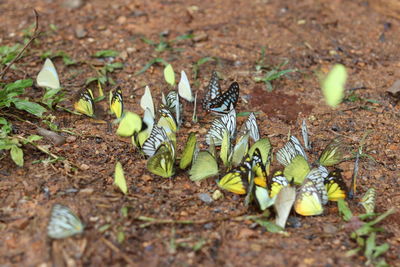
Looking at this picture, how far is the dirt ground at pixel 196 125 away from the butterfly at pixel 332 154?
0.12 meters

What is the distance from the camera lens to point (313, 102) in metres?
4.38

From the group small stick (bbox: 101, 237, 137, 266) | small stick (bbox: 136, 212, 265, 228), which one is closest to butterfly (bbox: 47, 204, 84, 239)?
small stick (bbox: 101, 237, 137, 266)

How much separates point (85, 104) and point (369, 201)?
2.33 metres

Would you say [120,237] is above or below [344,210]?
below

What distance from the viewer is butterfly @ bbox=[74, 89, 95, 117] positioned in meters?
3.88

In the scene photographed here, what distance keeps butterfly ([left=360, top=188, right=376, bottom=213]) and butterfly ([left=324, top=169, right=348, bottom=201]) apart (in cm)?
Answer: 13

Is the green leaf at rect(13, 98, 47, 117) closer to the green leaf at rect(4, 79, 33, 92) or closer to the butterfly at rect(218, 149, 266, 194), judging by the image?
the green leaf at rect(4, 79, 33, 92)

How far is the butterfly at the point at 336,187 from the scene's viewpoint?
3.15 metres

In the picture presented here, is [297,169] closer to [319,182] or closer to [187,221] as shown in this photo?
[319,182]

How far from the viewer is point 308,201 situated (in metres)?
3.00

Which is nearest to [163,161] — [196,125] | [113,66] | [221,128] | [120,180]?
[120,180]

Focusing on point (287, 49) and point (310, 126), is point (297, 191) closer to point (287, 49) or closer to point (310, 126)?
point (310, 126)

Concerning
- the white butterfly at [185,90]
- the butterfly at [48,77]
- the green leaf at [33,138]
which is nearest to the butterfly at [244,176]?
the white butterfly at [185,90]

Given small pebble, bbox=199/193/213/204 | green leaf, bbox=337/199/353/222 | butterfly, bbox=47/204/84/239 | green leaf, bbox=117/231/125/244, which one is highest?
green leaf, bbox=337/199/353/222
